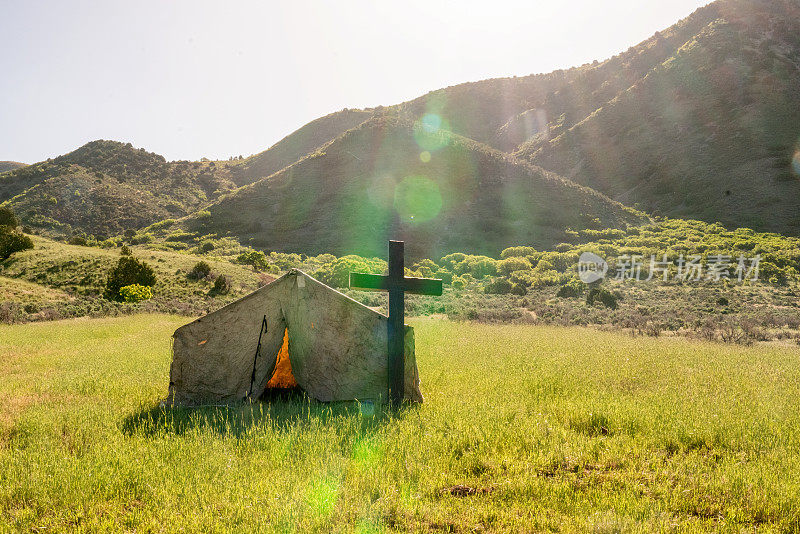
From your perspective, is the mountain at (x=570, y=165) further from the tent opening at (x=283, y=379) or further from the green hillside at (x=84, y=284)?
the tent opening at (x=283, y=379)

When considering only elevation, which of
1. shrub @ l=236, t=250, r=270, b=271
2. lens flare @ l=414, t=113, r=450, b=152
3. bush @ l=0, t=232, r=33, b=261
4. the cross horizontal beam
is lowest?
shrub @ l=236, t=250, r=270, b=271

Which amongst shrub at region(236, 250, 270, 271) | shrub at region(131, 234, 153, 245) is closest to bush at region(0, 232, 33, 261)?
shrub at region(236, 250, 270, 271)

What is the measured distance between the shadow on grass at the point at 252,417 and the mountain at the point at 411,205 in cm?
5810

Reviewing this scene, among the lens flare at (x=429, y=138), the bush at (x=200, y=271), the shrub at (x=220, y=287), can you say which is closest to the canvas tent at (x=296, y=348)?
the shrub at (x=220, y=287)

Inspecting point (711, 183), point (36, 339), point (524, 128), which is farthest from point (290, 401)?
point (524, 128)

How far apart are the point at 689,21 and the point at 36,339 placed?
168928 millimetres

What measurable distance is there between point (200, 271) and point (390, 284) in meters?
38.7

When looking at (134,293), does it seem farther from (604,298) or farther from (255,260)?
(604,298)

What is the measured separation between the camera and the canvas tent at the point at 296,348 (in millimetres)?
7000

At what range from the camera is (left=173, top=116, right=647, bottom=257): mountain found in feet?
227

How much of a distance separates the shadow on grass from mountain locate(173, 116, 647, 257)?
2287 inches

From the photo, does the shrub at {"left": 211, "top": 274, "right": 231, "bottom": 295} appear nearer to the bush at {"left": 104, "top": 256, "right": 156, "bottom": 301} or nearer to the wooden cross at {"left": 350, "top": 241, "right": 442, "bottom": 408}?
the bush at {"left": 104, "top": 256, "right": 156, "bottom": 301}

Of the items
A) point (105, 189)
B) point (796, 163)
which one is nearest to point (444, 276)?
point (796, 163)

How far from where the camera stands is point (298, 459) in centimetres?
480
